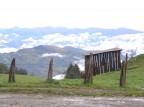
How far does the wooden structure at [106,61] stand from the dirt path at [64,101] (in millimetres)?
21396

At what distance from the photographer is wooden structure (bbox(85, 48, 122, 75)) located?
147 feet

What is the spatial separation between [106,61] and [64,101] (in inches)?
998

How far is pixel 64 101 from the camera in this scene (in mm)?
21000

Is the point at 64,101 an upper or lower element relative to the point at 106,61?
lower

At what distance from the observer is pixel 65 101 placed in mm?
21016

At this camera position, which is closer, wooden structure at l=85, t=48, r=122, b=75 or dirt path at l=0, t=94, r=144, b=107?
dirt path at l=0, t=94, r=144, b=107

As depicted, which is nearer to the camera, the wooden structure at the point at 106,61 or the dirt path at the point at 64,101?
the dirt path at the point at 64,101

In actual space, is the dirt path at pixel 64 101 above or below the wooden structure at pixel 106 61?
below

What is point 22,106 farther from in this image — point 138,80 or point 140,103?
point 138,80

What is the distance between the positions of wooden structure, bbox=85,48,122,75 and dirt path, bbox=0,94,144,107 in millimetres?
21396

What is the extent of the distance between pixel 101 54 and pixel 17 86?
66.6ft

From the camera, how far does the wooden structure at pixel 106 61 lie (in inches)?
1763

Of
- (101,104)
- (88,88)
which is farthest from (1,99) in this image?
(88,88)

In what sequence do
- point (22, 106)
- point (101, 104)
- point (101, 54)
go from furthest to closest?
point (101, 54) → point (101, 104) → point (22, 106)
